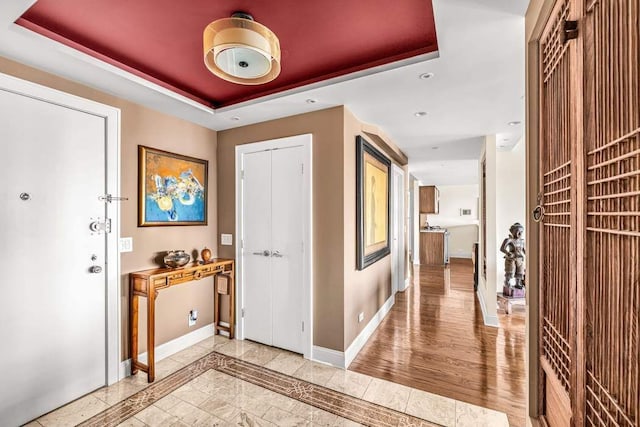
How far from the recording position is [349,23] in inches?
68.2

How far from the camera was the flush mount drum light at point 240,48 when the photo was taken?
1542 mm

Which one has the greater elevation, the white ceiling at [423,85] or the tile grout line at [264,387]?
the white ceiling at [423,85]

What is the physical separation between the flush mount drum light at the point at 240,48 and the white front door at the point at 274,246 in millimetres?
1177

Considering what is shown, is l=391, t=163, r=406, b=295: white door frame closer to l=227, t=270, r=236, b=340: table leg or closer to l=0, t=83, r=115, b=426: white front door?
l=227, t=270, r=236, b=340: table leg

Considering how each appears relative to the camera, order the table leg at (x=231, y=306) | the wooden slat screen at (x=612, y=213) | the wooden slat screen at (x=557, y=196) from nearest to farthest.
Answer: the wooden slat screen at (x=612, y=213)
the wooden slat screen at (x=557, y=196)
the table leg at (x=231, y=306)

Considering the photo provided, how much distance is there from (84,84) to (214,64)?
137 centimetres

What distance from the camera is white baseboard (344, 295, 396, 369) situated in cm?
277

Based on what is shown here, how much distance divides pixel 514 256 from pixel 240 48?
15.5 feet

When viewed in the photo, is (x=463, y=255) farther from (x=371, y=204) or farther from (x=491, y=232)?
(x=371, y=204)

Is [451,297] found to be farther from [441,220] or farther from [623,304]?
[441,220]

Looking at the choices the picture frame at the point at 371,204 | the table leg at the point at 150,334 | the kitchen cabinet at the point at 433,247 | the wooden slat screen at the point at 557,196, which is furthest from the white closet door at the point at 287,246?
the kitchen cabinet at the point at 433,247

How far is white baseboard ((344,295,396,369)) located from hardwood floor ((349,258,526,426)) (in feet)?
0.18

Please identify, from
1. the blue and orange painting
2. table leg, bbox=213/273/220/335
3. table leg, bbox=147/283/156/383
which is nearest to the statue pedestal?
table leg, bbox=213/273/220/335

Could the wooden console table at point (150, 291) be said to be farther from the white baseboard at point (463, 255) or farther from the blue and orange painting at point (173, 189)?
the white baseboard at point (463, 255)
